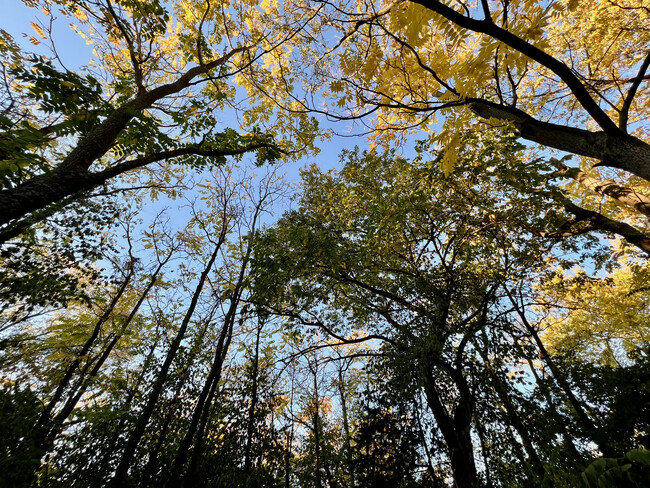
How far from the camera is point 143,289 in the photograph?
1161 cm

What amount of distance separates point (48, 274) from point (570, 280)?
1236cm

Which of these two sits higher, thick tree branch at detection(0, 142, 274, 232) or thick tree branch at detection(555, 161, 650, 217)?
thick tree branch at detection(555, 161, 650, 217)

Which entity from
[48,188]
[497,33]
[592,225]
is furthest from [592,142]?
[48,188]

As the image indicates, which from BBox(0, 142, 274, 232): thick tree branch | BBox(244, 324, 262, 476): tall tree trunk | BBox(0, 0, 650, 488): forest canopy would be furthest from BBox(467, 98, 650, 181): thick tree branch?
BBox(244, 324, 262, 476): tall tree trunk

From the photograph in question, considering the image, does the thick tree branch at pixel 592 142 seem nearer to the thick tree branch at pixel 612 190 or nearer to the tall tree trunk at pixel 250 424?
the thick tree branch at pixel 612 190

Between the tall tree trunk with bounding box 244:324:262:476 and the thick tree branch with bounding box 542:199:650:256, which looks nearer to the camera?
the thick tree branch with bounding box 542:199:650:256

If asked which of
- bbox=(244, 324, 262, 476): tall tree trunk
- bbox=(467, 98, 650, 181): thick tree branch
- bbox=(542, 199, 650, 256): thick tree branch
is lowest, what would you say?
bbox=(244, 324, 262, 476): tall tree trunk

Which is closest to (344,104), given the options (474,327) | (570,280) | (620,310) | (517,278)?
(474,327)

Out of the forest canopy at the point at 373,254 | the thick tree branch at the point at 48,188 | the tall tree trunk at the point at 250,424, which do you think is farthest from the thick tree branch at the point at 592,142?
the tall tree trunk at the point at 250,424

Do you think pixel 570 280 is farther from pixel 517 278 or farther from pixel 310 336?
pixel 310 336

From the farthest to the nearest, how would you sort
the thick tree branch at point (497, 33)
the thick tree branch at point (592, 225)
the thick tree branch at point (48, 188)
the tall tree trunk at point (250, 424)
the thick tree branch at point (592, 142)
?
the tall tree trunk at point (250, 424) < the thick tree branch at point (592, 225) < the thick tree branch at point (48, 188) < the thick tree branch at point (592, 142) < the thick tree branch at point (497, 33)

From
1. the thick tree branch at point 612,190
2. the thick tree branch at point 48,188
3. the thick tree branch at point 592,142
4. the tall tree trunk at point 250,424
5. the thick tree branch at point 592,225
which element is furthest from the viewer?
the tall tree trunk at point 250,424

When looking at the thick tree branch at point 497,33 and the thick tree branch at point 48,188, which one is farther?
the thick tree branch at point 48,188

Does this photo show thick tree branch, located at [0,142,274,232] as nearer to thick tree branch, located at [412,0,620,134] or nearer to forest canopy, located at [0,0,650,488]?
forest canopy, located at [0,0,650,488]
